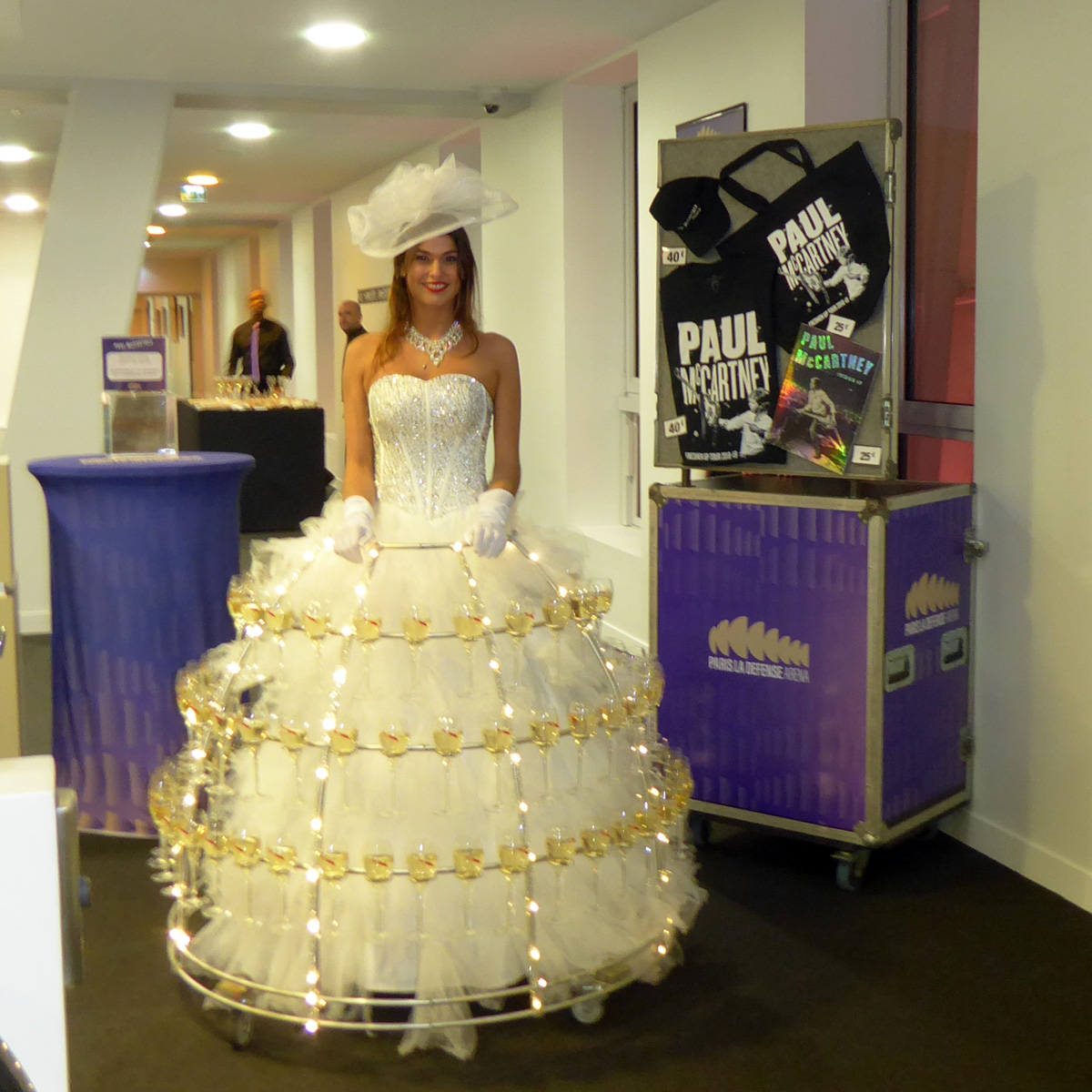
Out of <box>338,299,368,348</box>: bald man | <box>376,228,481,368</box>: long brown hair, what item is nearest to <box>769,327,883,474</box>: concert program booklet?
<box>376,228,481,368</box>: long brown hair

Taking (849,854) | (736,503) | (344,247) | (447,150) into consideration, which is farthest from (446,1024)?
(344,247)

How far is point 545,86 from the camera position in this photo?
646 centimetres

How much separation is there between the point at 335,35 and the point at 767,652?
331 cm

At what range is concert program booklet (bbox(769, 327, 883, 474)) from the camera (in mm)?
3322

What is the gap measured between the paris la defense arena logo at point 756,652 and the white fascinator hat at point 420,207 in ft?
3.92

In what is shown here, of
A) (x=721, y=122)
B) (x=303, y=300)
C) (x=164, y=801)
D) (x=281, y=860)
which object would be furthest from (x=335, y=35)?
(x=303, y=300)

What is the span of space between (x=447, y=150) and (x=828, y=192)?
5.99 meters

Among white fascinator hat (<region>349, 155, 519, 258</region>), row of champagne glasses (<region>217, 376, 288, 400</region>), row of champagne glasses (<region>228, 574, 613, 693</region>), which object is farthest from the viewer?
row of champagne glasses (<region>217, 376, 288, 400</region>)

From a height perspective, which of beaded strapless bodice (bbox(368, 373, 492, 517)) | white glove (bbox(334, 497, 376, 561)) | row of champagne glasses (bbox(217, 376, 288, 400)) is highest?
row of champagne glasses (bbox(217, 376, 288, 400))

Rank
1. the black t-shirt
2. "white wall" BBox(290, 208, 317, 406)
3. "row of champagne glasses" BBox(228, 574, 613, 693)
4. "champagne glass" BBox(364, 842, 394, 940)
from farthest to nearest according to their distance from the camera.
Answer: "white wall" BBox(290, 208, 317, 406) < the black t-shirt < "row of champagne glasses" BBox(228, 574, 613, 693) < "champagne glass" BBox(364, 842, 394, 940)

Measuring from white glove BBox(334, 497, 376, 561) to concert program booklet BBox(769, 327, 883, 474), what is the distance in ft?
3.82

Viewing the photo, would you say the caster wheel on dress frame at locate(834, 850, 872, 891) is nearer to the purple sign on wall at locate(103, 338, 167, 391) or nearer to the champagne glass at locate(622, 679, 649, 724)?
the champagne glass at locate(622, 679, 649, 724)

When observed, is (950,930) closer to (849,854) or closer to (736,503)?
(849,854)

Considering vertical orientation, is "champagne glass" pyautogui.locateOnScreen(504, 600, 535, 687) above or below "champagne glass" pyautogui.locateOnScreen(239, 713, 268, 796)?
above
